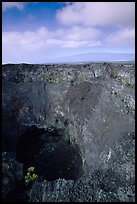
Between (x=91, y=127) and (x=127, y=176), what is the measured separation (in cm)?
303

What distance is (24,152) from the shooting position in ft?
47.9

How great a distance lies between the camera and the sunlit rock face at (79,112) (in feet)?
43.1

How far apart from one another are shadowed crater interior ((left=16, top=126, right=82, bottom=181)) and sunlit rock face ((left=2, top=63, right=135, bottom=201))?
0.18ft

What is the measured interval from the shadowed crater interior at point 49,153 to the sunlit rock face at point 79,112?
0.05 m

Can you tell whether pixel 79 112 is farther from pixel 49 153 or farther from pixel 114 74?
pixel 114 74

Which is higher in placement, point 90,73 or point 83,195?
point 90,73

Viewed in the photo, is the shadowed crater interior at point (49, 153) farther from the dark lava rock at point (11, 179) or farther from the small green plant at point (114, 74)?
the small green plant at point (114, 74)

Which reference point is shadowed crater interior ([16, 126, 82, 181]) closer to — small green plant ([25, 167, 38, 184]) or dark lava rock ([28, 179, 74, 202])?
small green plant ([25, 167, 38, 184])

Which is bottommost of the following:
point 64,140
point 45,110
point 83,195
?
point 83,195

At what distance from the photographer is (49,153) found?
14.6 meters

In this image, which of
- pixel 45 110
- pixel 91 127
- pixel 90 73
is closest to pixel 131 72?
pixel 90 73

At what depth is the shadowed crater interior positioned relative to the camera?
13.8 meters

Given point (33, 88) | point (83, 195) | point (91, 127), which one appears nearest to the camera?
point (83, 195)

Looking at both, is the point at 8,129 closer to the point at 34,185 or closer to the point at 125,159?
the point at 34,185
